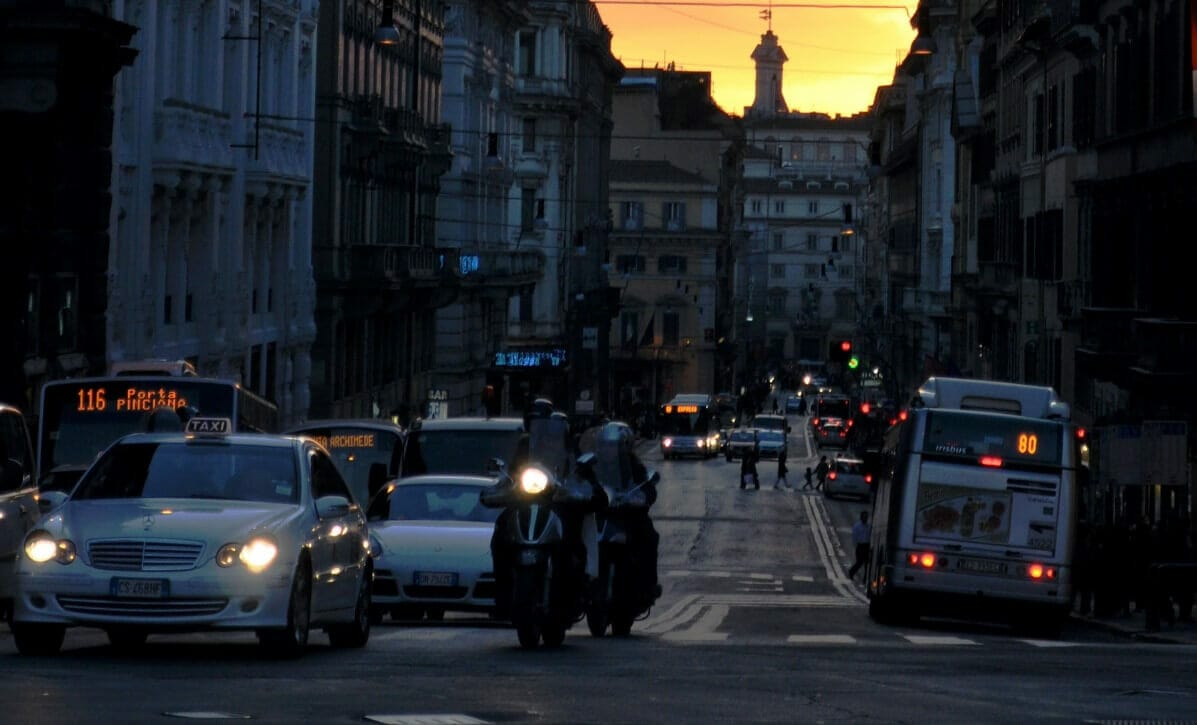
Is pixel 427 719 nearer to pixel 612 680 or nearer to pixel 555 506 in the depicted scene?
pixel 612 680

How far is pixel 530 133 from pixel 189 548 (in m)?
88.4

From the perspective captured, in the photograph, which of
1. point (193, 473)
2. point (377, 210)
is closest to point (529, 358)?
point (377, 210)

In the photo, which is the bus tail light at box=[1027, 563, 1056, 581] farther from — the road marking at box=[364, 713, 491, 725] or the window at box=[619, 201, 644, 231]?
the window at box=[619, 201, 644, 231]

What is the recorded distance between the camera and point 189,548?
14359 mm

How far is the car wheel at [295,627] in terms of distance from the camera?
14789 millimetres

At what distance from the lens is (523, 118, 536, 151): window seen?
334 feet

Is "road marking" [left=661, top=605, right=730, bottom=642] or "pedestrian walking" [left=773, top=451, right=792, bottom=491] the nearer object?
"road marking" [left=661, top=605, right=730, bottom=642]

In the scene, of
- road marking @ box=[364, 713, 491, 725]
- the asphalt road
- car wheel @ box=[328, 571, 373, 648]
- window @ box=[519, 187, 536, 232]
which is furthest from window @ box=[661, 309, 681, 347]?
Result: road marking @ box=[364, 713, 491, 725]

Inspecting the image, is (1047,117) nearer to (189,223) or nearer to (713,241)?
(189,223)

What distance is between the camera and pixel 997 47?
239ft

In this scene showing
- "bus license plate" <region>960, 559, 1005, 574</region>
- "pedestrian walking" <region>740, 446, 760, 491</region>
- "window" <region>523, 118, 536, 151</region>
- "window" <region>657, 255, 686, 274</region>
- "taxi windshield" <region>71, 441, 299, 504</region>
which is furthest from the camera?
"window" <region>657, 255, 686, 274</region>

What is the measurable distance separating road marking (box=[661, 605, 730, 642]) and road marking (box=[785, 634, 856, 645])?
606 millimetres

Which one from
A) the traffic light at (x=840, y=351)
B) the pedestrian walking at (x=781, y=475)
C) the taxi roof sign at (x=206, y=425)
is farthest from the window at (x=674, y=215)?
the taxi roof sign at (x=206, y=425)

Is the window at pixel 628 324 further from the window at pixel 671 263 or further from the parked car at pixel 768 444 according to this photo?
the parked car at pixel 768 444
